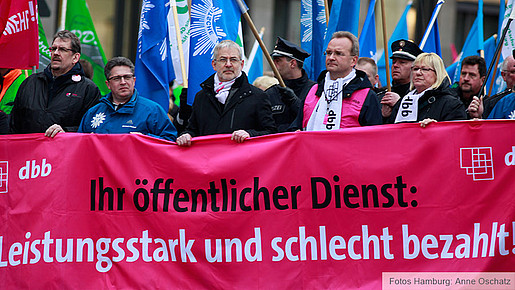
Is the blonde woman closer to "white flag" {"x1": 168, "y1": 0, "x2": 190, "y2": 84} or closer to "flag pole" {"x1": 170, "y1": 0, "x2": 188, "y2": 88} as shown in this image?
"flag pole" {"x1": 170, "y1": 0, "x2": 188, "y2": 88}

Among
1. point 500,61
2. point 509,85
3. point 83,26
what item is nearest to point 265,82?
point 509,85

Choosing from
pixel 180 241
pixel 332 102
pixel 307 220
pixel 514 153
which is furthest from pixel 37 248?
pixel 514 153

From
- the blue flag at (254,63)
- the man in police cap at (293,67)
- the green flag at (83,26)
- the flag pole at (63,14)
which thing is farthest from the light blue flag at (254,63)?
the man in police cap at (293,67)

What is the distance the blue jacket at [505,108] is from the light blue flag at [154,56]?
3209 mm

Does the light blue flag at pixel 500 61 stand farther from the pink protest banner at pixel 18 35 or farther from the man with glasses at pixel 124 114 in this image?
the pink protest banner at pixel 18 35

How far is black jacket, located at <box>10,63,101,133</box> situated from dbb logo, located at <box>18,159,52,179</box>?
1.50 ft

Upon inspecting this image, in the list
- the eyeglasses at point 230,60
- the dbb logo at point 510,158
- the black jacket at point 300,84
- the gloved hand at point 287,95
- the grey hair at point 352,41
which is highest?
the grey hair at point 352,41

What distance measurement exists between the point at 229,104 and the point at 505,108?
244 cm

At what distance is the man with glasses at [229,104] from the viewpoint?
7.05 meters

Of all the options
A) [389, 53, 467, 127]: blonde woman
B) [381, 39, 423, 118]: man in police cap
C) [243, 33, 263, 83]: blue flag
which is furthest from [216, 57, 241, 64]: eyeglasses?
[243, 33, 263, 83]: blue flag

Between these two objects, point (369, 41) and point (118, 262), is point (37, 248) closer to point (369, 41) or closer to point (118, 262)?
point (118, 262)

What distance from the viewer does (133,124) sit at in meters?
7.30

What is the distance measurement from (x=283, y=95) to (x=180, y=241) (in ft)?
5.99

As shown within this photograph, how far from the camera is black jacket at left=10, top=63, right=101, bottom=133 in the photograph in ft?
24.7
